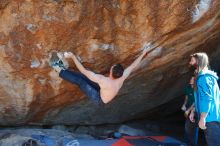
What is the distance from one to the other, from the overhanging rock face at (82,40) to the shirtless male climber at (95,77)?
14 centimetres

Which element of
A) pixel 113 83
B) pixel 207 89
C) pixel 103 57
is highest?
pixel 103 57

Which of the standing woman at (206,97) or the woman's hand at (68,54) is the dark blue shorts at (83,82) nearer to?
the woman's hand at (68,54)

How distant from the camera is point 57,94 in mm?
6777

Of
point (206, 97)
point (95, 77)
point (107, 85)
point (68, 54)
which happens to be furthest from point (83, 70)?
point (206, 97)

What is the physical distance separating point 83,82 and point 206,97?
170cm

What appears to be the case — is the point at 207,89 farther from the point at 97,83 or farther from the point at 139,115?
the point at 139,115

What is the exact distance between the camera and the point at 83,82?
20.5 ft

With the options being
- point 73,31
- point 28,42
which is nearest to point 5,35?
point 28,42

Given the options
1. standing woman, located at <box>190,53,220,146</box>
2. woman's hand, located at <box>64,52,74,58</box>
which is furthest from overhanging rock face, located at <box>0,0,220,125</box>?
standing woman, located at <box>190,53,220,146</box>

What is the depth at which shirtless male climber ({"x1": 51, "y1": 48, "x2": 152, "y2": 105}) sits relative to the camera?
614cm

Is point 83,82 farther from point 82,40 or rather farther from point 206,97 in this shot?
point 206,97

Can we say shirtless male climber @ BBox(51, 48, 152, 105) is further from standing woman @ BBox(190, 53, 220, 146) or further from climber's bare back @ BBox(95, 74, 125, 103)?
standing woman @ BBox(190, 53, 220, 146)

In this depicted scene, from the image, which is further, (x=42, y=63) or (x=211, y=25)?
(x=211, y=25)

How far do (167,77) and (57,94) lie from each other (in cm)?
206
